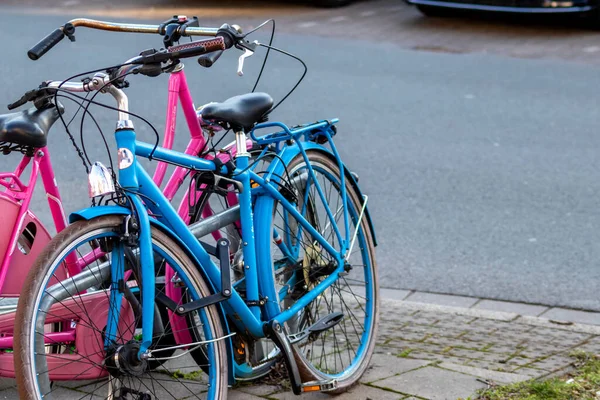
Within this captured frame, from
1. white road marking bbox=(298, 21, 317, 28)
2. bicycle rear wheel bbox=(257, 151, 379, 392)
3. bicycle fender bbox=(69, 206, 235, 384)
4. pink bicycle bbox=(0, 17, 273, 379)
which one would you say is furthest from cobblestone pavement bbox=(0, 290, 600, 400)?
white road marking bbox=(298, 21, 317, 28)

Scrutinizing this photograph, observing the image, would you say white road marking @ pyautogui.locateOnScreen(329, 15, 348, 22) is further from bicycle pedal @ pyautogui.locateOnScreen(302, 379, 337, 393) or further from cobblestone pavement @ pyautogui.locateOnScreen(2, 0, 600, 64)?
bicycle pedal @ pyautogui.locateOnScreen(302, 379, 337, 393)

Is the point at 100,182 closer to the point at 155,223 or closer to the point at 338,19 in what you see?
the point at 155,223

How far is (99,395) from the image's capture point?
325 cm

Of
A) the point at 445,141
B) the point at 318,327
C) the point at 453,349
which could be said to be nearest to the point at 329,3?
the point at 445,141

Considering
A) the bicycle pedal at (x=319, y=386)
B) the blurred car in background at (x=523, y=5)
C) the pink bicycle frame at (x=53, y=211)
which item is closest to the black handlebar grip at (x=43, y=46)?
the pink bicycle frame at (x=53, y=211)

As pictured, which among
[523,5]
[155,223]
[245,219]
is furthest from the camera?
[523,5]

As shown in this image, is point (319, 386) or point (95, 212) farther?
point (319, 386)

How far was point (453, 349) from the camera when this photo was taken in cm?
450

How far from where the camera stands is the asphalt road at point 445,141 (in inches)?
229

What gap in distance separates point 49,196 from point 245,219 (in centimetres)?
78

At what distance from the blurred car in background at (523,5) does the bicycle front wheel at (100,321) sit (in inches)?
372

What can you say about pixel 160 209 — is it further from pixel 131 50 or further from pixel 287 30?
pixel 287 30

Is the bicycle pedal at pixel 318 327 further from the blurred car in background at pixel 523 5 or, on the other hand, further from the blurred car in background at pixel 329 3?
the blurred car in background at pixel 329 3

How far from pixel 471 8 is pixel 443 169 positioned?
5379mm
